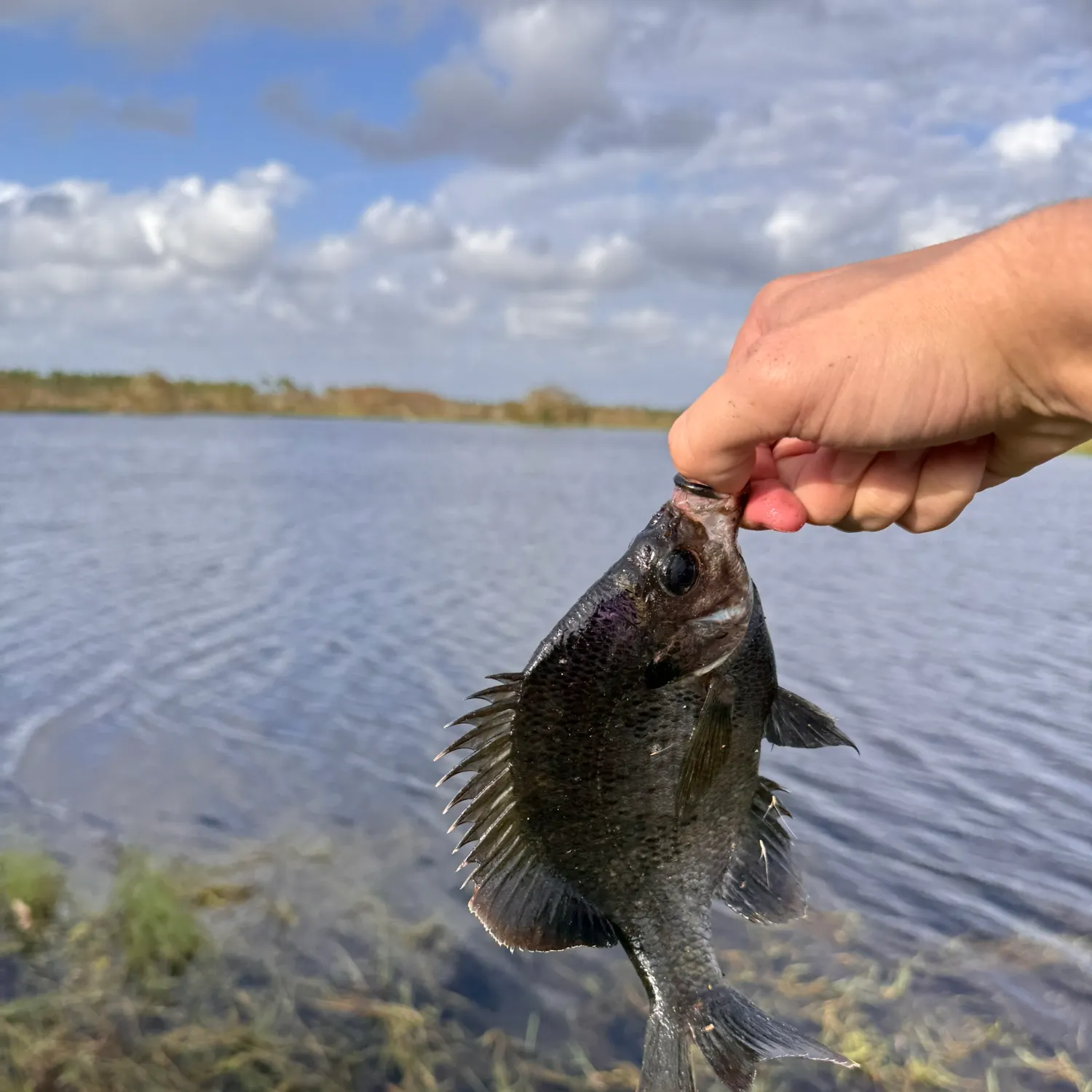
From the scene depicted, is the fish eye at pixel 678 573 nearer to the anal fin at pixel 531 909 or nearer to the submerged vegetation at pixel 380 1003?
the anal fin at pixel 531 909

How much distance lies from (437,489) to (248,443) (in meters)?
30.3

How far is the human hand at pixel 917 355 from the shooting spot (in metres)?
2.27

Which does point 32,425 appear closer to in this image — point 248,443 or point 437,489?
point 248,443

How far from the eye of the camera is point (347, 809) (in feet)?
30.0

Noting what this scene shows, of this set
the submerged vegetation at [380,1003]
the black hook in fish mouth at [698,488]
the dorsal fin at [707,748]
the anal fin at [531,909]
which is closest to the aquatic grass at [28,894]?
the submerged vegetation at [380,1003]

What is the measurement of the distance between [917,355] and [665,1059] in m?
1.77

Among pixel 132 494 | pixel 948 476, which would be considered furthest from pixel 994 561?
pixel 132 494

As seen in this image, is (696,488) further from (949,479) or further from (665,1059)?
(665,1059)

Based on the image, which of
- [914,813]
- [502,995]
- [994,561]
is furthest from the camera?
[994,561]

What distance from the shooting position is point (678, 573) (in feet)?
8.09

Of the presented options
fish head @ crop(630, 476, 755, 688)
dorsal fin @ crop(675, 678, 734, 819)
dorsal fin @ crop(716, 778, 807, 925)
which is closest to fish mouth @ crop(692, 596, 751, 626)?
fish head @ crop(630, 476, 755, 688)

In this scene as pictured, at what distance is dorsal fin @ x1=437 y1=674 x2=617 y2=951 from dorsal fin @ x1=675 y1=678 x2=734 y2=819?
1.27ft

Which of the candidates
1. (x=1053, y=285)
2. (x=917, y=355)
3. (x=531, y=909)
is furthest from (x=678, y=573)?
(x=1053, y=285)

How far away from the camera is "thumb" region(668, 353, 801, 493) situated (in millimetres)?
2346
